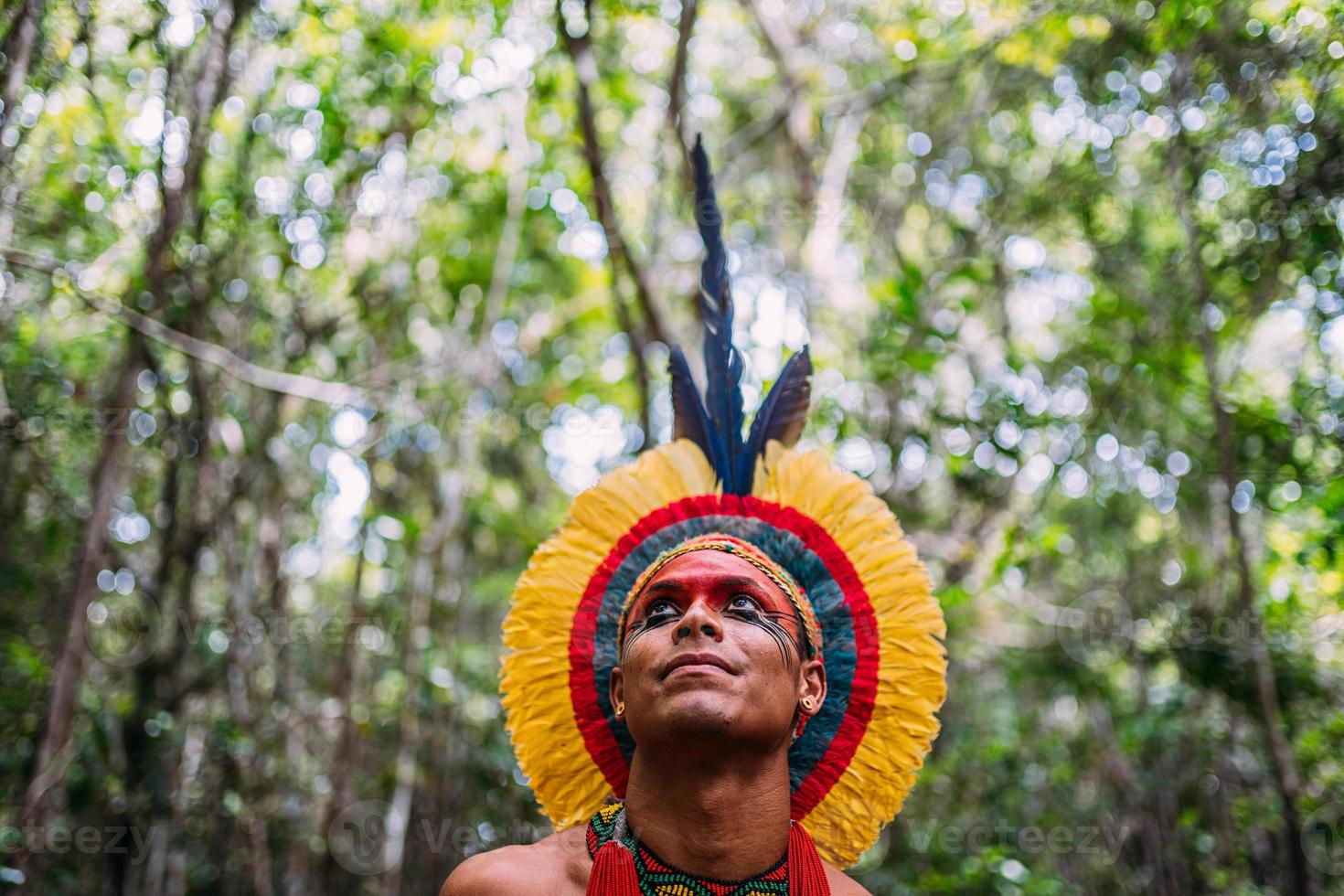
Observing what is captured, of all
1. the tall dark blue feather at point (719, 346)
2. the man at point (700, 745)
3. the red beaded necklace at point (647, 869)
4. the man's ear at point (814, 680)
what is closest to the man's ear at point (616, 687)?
the man at point (700, 745)

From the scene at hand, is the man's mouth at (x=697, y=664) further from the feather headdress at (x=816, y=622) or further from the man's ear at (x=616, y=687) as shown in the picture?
the feather headdress at (x=816, y=622)

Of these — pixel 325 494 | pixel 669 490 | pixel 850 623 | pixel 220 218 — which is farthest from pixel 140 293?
pixel 850 623

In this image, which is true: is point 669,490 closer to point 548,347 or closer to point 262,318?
point 262,318

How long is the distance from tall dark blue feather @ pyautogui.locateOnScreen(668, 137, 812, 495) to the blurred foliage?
1926 millimetres

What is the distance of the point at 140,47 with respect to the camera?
507cm

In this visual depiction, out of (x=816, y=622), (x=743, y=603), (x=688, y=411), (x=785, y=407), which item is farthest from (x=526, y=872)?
(x=785, y=407)

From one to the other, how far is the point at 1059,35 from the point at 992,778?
4.97 metres

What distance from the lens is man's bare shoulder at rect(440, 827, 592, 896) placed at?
2.03 metres

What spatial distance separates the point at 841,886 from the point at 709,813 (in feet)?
1.59

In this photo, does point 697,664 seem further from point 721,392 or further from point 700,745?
point 721,392

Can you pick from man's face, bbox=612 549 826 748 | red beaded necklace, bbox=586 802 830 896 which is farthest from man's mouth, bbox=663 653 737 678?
red beaded necklace, bbox=586 802 830 896

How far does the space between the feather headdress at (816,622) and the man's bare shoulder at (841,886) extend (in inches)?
8.7

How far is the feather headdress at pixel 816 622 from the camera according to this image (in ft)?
8.49

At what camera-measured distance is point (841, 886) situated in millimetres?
2312
